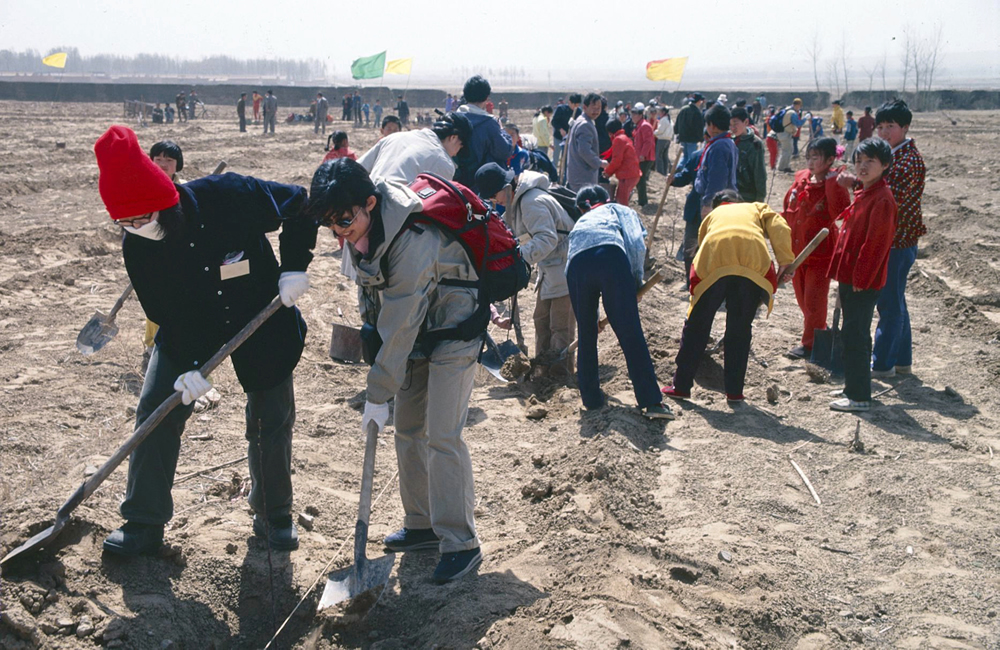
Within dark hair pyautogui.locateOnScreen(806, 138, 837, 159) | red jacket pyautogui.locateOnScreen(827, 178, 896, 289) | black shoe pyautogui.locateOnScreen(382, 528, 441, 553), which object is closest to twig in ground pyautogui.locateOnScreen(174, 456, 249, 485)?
black shoe pyautogui.locateOnScreen(382, 528, 441, 553)

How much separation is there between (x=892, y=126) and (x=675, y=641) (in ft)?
14.7

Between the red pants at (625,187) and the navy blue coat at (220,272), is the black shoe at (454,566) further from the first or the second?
the red pants at (625,187)

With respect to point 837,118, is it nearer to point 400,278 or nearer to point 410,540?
point 410,540

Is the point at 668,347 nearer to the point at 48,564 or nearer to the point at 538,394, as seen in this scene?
the point at 538,394

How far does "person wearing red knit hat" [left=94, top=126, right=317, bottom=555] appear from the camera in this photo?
3.46m

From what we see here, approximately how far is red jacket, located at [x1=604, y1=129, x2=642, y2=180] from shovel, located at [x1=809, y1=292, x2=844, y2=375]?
4.91m

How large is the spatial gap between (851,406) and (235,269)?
4.15 meters

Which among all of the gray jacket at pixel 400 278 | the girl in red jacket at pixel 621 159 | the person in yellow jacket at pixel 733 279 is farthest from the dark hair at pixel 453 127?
the girl in red jacket at pixel 621 159

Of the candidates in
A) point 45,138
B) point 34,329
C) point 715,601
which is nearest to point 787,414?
point 715,601

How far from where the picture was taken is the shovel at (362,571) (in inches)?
136

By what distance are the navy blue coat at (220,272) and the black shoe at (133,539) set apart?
0.73 m

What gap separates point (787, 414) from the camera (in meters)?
5.80

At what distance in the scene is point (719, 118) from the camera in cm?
767

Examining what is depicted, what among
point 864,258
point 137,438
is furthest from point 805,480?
point 137,438
